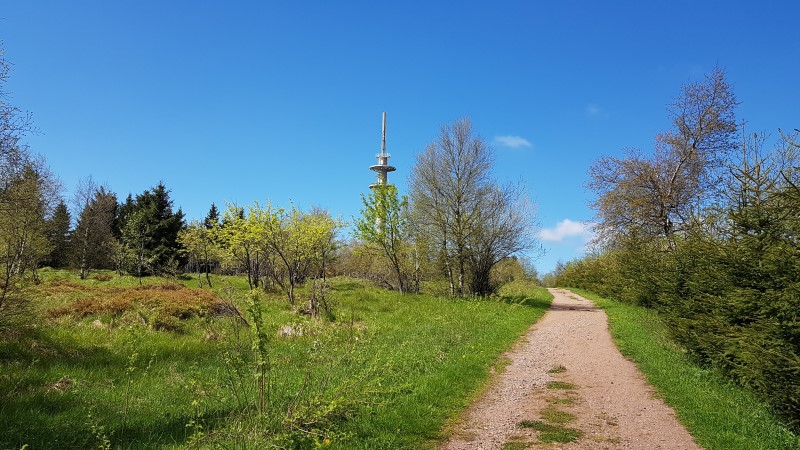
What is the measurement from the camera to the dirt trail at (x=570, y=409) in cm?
579

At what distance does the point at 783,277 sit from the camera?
20.5ft

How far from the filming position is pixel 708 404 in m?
7.22

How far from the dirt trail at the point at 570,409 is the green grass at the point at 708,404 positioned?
24 cm

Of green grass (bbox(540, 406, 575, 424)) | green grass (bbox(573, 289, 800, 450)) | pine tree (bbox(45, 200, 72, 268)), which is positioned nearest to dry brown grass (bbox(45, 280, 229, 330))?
green grass (bbox(540, 406, 575, 424))

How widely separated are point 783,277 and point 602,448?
11.6 feet

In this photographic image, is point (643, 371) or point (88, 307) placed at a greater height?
point (88, 307)

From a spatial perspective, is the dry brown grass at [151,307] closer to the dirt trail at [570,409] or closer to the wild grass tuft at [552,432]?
the dirt trail at [570,409]

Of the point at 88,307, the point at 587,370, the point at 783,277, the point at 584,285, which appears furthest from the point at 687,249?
the point at 584,285

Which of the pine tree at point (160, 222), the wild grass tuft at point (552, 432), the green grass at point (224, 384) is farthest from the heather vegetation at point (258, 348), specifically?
the pine tree at point (160, 222)

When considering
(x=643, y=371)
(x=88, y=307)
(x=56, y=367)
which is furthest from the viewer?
(x=88, y=307)

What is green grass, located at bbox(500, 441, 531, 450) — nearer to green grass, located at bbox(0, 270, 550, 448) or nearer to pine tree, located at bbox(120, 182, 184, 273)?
green grass, located at bbox(0, 270, 550, 448)

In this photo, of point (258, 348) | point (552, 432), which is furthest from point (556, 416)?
point (258, 348)

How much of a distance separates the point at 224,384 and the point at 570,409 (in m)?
5.42

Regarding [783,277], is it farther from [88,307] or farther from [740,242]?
[88,307]
